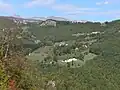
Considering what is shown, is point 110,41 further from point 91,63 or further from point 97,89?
point 97,89

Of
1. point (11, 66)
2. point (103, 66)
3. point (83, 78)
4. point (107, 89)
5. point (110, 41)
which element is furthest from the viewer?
point (110, 41)

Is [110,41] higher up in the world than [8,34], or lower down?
lower down

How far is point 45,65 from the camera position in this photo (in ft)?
433

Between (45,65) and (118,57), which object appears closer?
(45,65)

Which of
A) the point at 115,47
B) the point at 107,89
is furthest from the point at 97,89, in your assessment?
the point at 115,47

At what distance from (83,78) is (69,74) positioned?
828cm

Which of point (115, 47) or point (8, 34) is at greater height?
point (8, 34)

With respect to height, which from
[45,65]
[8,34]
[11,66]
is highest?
[8,34]

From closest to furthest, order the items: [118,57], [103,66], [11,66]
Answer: [11,66]
[103,66]
[118,57]

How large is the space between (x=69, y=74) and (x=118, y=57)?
3675 cm

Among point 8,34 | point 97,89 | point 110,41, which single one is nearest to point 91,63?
point 97,89

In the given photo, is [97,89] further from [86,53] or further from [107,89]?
[86,53]

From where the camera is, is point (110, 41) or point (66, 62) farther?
point (110, 41)

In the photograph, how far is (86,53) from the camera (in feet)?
492
